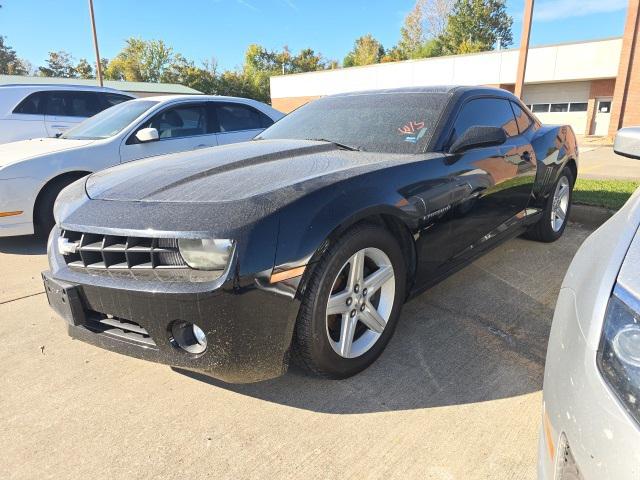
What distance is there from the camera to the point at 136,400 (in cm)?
215

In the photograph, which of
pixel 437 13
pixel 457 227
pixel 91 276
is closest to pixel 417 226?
pixel 457 227

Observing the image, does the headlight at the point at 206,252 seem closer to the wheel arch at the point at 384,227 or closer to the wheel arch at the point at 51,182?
the wheel arch at the point at 384,227

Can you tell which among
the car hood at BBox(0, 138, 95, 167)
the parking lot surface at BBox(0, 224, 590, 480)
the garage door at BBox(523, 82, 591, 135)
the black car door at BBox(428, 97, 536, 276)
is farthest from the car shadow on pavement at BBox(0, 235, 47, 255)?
the garage door at BBox(523, 82, 591, 135)

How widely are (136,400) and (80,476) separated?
1.50 feet

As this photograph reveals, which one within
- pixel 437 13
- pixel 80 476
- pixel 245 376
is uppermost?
pixel 437 13

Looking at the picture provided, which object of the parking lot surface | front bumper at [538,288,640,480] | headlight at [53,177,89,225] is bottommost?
the parking lot surface

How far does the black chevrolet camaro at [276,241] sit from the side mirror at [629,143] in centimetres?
71

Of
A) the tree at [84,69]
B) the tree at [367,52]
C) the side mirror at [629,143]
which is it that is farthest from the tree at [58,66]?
the side mirror at [629,143]

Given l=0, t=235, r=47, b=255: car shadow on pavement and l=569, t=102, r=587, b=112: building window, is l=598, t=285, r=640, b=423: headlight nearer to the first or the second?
l=0, t=235, r=47, b=255: car shadow on pavement

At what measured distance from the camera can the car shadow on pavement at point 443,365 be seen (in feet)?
7.04

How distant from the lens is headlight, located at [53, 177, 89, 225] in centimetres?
219

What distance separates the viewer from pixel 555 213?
14.6 ft

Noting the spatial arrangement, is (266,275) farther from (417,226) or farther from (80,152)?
(80,152)

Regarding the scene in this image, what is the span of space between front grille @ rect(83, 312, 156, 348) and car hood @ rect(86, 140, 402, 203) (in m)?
0.56
